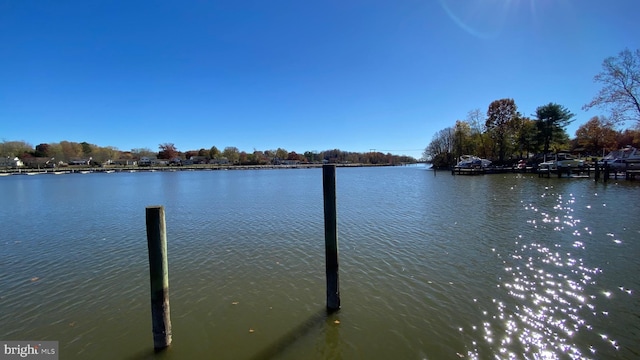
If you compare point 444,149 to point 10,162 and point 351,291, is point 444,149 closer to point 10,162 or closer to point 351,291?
point 351,291

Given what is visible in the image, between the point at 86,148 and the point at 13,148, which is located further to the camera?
the point at 86,148

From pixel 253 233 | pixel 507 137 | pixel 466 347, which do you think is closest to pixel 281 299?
pixel 466 347

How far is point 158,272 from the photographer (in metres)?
4.67

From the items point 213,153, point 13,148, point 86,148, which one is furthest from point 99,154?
point 213,153

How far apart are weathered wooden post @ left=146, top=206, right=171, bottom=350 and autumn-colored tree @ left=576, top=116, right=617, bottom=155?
66.7m

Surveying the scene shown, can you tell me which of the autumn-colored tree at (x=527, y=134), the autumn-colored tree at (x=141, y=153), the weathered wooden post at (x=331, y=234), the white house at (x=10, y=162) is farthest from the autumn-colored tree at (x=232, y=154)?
the weathered wooden post at (x=331, y=234)

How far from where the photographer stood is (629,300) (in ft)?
19.4

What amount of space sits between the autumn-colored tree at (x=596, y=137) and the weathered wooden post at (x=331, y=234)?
63.8m

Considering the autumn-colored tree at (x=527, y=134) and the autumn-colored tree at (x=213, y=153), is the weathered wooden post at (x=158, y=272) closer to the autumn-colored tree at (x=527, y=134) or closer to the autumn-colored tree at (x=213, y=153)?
the autumn-colored tree at (x=527, y=134)

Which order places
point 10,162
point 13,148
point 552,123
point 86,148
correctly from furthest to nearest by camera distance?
point 86,148, point 13,148, point 10,162, point 552,123

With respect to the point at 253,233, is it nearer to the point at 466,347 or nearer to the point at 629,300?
the point at 466,347

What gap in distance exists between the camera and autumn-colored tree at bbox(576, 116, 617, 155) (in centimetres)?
5105

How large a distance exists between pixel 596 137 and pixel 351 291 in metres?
69.9

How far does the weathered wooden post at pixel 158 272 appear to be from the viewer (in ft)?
15.1
